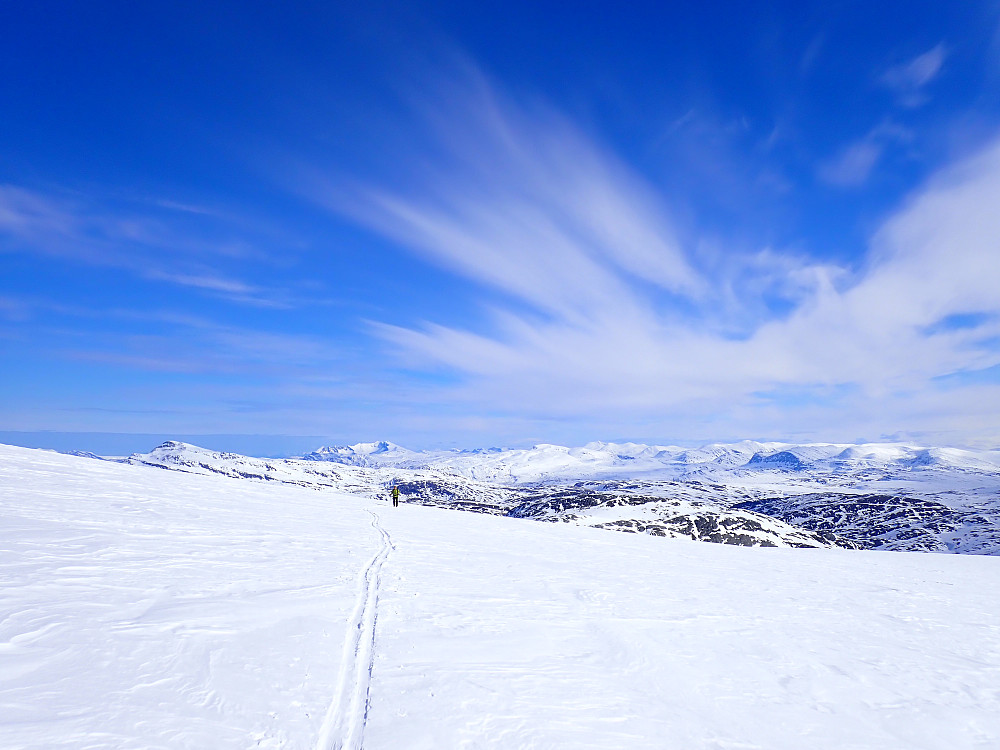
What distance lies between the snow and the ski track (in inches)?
1.8

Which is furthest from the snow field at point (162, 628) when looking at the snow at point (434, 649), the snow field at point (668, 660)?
the snow field at point (668, 660)

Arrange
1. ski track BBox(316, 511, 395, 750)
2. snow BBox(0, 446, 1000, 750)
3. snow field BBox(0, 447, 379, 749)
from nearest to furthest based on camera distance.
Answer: snow field BBox(0, 447, 379, 749)
ski track BBox(316, 511, 395, 750)
snow BBox(0, 446, 1000, 750)

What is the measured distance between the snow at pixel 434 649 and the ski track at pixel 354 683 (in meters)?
0.04

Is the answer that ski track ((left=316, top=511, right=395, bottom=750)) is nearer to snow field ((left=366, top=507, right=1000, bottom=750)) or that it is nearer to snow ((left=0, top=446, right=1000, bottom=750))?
snow ((left=0, top=446, right=1000, bottom=750))

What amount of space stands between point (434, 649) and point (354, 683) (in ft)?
7.26

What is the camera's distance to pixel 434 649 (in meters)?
10.0

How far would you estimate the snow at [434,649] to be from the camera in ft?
23.3

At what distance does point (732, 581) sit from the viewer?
20797 mm

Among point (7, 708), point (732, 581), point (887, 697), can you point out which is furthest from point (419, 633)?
point (732, 581)

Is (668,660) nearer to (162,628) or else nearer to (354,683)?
(354,683)

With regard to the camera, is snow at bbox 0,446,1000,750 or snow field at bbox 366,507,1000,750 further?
snow field at bbox 366,507,1000,750

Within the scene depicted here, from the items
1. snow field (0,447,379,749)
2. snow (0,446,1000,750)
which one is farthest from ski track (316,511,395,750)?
snow field (0,447,379,749)

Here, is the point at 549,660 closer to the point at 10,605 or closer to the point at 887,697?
the point at 887,697

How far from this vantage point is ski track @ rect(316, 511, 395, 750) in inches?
263
